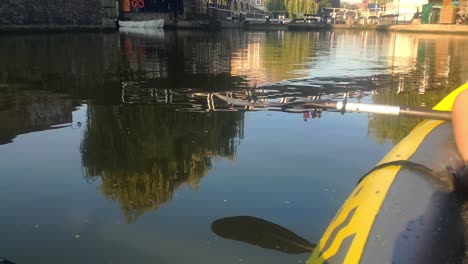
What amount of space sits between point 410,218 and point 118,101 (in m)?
6.41

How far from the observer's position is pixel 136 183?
13.6 ft

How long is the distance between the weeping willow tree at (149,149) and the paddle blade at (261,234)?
0.72 meters

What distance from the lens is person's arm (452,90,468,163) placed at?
2307mm

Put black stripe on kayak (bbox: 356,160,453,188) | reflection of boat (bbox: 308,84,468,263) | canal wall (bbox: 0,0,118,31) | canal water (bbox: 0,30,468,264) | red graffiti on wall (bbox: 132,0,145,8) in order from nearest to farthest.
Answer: reflection of boat (bbox: 308,84,468,263) < black stripe on kayak (bbox: 356,160,453,188) < canal water (bbox: 0,30,468,264) < canal wall (bbox: 0,0,118,31) < red graffiti on wall (bbox: 132,0,145,8)

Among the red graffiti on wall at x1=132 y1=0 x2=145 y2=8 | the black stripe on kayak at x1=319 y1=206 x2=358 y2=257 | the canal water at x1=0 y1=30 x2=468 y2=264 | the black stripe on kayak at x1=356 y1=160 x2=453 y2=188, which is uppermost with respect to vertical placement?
the red graffiti on wall at x1=132 y1=0 x2=145 y2=8

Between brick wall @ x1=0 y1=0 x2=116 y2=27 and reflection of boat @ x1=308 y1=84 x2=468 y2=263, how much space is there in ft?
115

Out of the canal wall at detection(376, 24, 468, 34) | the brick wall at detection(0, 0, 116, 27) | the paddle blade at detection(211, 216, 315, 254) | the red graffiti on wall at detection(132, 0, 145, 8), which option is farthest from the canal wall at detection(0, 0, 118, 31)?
the paddle blade at detection(211, 216, 315, 254)

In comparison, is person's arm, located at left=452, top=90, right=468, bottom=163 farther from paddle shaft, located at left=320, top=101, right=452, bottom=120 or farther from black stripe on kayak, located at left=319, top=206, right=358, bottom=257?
black stripe on kayak, located at left=319, top=206, right=358, bottom=257

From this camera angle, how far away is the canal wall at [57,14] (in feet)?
104

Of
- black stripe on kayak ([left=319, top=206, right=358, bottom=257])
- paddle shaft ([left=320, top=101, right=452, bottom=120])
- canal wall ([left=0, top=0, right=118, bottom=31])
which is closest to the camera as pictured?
black stripe on kayak ([left=319, top=206, right=358, bottom=257])

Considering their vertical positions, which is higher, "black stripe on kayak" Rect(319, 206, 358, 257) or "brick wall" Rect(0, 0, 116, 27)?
"brick wall" Rect(0, 0, 116, 27)

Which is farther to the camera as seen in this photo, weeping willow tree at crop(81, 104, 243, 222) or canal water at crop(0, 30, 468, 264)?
weeping willow tree at crop(81, 104, 243, 222)

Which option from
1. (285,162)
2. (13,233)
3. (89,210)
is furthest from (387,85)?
(13,233)

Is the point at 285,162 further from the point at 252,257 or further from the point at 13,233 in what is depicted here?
the point at 13,233
